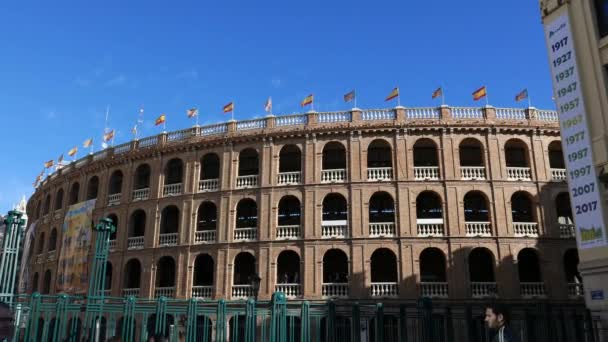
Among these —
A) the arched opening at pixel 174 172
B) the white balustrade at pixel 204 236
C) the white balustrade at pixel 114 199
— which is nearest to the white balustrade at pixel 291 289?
the white balustrade at pixel 204 236

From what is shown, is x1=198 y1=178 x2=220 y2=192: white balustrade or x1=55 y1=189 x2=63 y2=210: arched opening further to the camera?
x1=55 y1=189 x2=63 y2=210: arched opening

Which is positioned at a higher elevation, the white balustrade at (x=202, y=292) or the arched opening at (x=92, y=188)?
the arched opening at (x=92, y=188)

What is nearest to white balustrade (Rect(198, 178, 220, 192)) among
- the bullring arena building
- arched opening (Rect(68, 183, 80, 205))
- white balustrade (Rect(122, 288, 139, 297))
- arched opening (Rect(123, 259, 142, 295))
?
the bullring arena building

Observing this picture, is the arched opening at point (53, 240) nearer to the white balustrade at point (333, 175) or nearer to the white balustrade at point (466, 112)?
the white balustrade at point (333, 175)

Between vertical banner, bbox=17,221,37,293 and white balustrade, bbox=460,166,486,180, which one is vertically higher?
white balustrade, bbox=460,166,486,180

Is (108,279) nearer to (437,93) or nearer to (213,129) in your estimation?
A: (213,129)

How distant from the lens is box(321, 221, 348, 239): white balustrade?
101 feet

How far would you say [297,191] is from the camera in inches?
1264

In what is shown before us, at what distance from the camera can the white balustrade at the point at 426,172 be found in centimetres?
3130

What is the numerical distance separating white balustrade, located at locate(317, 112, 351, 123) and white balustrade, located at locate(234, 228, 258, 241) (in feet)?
26.9

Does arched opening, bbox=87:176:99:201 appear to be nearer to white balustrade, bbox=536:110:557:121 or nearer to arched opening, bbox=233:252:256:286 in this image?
arched opening, bbox=233:252:256:286

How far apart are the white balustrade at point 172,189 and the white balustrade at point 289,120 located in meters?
8.00

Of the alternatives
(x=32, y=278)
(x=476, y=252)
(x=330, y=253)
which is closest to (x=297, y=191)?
(x=330, y=253)

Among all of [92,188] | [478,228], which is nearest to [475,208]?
[478,228]
